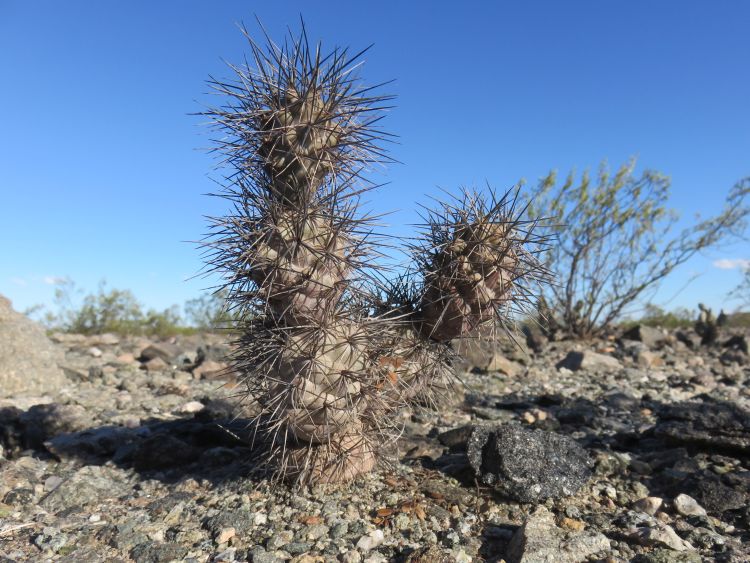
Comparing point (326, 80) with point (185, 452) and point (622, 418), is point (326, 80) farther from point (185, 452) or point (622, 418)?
point (622, 418)

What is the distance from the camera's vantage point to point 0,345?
740 cm

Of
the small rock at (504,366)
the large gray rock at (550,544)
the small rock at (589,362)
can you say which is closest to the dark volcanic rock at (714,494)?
the large gray rock at (550,544)

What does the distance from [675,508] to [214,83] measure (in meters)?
4.03

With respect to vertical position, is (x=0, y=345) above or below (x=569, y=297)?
below

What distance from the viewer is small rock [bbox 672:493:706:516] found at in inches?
149

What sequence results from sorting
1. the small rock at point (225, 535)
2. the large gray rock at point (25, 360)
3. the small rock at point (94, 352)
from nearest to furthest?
the small rock at point (225, 535), the large gray rock at point (25, 360), the small rock at point (94, 352)

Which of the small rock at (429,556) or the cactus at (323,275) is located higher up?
the cactus at (323,275)

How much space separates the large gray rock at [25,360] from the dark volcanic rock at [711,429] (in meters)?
6.90

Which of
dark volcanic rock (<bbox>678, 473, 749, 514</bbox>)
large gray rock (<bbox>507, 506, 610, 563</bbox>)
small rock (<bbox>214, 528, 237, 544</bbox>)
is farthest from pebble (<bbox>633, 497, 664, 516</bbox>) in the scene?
small rock (<bbox>214, 528, 237, 544</bbox>)

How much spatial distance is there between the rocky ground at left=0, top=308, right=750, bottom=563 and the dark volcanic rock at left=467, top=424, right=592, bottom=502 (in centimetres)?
1

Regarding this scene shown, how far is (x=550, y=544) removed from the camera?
10.2 ft

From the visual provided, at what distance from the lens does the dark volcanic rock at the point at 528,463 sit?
3852mm

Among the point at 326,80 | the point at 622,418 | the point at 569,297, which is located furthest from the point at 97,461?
the point at 569,297

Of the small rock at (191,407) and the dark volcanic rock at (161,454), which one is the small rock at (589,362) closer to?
the small rock at (191,407)
